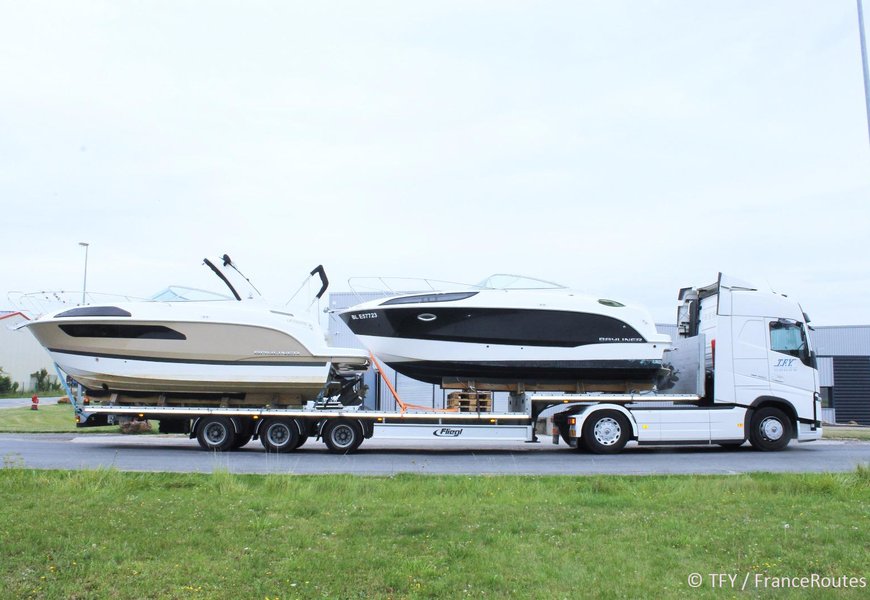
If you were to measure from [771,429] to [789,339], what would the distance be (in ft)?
6.22

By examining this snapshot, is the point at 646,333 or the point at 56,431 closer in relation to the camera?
the point at 646,333

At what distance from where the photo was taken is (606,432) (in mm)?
15781

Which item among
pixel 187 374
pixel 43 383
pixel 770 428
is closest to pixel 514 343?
pixel 770 428

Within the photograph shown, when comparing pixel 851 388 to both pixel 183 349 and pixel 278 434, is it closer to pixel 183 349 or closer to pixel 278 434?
pixel 278 434

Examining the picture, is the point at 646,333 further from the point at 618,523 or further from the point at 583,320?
the point at 618,523

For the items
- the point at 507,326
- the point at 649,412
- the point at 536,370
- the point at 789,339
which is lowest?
the point at 649,412

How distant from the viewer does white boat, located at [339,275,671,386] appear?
15820 mm

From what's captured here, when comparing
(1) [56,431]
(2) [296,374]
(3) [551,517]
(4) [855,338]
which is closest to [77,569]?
(3) [551,517]

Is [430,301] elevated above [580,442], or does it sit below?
above

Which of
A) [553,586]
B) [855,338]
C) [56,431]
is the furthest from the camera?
[855,338]

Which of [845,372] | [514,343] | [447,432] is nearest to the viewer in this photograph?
[447,432]

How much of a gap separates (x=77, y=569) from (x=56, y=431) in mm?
20468

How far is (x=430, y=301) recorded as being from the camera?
15.9m

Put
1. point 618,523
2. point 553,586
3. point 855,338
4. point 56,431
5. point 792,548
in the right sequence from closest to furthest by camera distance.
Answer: point 553,586, point 792,548, point 618,523, point 56,431, point 855,338
